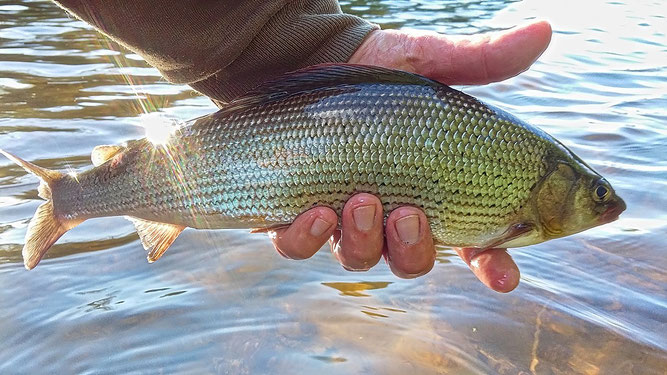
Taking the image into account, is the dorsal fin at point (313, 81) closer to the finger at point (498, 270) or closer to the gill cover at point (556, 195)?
the gill cover at point (556, 195)

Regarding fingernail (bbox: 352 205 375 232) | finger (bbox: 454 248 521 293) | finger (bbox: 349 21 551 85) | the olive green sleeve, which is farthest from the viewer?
the olive green sleeve

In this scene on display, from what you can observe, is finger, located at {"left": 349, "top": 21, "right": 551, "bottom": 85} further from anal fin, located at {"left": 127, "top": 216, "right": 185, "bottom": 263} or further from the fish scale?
anal fin, located at {"left": 127, "top": 216, "right": 185, "bottom": 263}

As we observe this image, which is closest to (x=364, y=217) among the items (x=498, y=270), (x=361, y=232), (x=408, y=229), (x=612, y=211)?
(x=361, y=232)

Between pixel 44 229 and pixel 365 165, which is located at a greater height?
pixel 365 165

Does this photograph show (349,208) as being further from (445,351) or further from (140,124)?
(140,124)

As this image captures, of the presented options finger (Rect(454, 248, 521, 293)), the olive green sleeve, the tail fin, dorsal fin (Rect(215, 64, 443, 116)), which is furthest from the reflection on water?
dorsal fin (Rect(215, 64, 443, 116))

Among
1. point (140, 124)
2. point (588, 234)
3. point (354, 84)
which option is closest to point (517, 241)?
point (354, 84)

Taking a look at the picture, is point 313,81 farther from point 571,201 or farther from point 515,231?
point 571,201
